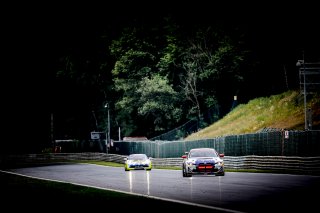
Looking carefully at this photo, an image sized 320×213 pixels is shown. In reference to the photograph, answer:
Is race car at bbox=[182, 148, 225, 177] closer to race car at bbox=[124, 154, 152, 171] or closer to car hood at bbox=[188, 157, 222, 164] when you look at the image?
car hood at bbox=[188, 157, 222, 164]

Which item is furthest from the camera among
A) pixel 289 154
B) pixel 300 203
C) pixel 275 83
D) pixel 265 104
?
pixel 275 83

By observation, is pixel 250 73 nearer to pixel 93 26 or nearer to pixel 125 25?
pixel 125 25

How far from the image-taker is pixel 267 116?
46281 millimetres

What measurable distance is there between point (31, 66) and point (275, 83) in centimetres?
4729

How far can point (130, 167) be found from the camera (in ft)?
109

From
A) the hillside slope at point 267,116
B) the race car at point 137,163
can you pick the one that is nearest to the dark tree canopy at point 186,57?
the hillside slope at point 267,116

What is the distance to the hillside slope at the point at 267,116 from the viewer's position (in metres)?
41.5

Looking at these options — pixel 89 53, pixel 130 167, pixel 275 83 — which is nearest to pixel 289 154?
pixel 130 167

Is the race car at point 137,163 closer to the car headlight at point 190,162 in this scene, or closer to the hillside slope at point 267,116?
the car headlight at point 190,162

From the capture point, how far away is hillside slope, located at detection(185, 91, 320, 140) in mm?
41509

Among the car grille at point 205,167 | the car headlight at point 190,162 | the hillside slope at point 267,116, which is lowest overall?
the car grille at point 205,167

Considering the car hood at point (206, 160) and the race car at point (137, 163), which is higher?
the car hood at point (206, 160)

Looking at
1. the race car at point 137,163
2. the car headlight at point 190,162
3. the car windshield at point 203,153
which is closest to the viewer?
the car headlight at point 190,162

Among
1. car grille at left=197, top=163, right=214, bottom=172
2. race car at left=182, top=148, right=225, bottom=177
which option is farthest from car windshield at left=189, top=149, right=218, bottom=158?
car grille at left=197, top=163, right=214, bottom=172
